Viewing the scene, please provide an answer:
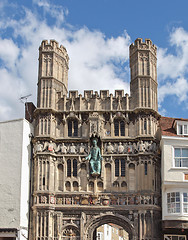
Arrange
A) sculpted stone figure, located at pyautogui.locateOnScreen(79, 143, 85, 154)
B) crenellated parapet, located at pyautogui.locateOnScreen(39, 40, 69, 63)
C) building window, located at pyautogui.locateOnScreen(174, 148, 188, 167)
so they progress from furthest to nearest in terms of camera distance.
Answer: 1. crenellated parapet, located at pyautogui.locateOnScreen(39, 40, 69, 63)
2. sculpted stone figure, located at pyautogui.locateOnScreen(79, 143, 85, 154)
3. building window, located at pyautogui.locateOnScreen(174, 148, 188, 167)

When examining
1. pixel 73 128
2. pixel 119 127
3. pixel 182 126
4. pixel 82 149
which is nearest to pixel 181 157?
pixel 182 126

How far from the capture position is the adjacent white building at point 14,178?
3403 cm

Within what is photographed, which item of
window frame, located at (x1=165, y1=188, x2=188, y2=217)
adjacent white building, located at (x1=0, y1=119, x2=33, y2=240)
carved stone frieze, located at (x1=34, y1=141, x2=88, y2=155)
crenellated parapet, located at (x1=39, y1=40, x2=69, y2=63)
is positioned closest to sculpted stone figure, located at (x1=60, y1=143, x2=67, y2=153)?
carved stone frieze, located at (x1=34, y1=141, x2=88, y2=155)

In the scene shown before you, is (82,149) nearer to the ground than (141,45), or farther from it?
nearer to the ground

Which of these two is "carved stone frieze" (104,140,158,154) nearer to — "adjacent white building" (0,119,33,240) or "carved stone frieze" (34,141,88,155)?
"carved stone frieze" (34,141,88,155)

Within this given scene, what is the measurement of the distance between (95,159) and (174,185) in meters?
6.70

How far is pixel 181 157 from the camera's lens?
34.3 m

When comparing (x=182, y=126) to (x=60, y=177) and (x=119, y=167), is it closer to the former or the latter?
(x=119, y=167)

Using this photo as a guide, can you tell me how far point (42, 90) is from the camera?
126 ft

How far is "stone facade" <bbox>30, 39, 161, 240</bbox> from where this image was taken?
34938 mm

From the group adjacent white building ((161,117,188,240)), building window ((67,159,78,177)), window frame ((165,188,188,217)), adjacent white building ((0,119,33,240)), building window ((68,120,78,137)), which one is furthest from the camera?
building window ((68,120,78,137))

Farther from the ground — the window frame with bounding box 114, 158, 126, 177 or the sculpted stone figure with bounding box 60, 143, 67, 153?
the sculpted stone figure with bounding box 60, 143, 67, 153

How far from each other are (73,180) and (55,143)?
349 cm

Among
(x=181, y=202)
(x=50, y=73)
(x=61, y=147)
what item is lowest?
(x=181, y=202)
